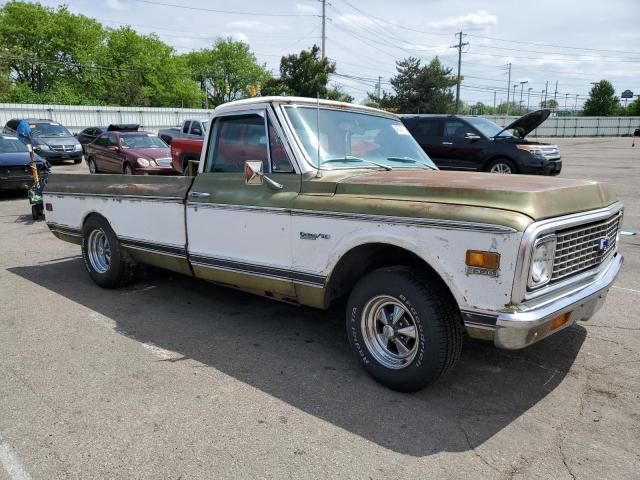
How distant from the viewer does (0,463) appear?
2.84 metres

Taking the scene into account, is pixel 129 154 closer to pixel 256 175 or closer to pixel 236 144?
pixel 236 144

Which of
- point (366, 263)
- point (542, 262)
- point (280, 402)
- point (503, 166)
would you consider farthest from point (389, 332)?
point (503, 166)

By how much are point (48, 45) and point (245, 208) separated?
7287cm

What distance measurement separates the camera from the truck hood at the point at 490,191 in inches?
118

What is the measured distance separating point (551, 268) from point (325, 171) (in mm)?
1797

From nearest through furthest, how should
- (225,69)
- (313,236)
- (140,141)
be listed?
1. (313,236)
2. (140,141)
3. (225,69)

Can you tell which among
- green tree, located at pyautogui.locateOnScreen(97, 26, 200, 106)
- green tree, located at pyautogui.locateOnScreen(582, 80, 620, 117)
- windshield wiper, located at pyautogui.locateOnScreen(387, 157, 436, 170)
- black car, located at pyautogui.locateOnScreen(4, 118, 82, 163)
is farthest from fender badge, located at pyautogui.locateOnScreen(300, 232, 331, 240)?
green tree, located at pyautogui.locateOnScreen(582, 80, 620, 117)

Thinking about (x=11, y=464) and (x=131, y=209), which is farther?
(x=131, y=209)

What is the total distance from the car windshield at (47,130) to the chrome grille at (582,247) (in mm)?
21920

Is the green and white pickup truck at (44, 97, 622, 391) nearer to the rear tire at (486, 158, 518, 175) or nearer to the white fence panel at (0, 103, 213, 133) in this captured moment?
the rear tire at (486, 158, 518, 175)

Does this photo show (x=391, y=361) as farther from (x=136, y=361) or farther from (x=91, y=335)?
(x=91, y=335)

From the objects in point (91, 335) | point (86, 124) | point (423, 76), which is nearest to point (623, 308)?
point (91, 335)

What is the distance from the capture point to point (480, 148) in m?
13.4

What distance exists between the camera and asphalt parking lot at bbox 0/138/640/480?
9.18ft
